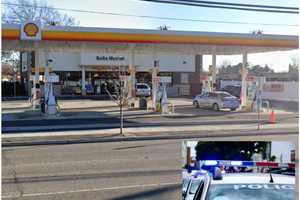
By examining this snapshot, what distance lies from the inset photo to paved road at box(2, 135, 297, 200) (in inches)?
136

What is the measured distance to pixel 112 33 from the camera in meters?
26.3

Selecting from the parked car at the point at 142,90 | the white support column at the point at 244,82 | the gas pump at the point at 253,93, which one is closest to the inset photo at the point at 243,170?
the gas pump at the point at 253,93

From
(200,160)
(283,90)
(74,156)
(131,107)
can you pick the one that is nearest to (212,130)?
(74,156)

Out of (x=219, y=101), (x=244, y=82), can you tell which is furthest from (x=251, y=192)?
(x=244, y=82)

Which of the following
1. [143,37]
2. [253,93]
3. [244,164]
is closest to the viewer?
[244,164]

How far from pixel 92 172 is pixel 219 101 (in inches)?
899

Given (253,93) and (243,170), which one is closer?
(243,170)

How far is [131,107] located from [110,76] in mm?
23046

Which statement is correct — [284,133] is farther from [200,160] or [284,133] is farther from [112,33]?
[200,160]

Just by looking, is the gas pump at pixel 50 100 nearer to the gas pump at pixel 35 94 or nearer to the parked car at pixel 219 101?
the gas pump at pixel 35 94

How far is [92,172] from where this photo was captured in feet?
31.7

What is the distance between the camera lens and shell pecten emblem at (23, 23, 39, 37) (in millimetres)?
24094

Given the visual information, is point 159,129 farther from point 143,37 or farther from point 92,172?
point 92,172

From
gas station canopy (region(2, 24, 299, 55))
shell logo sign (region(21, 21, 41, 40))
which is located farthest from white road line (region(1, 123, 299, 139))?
shell logo sign (region(21, 21, 41, 40))
